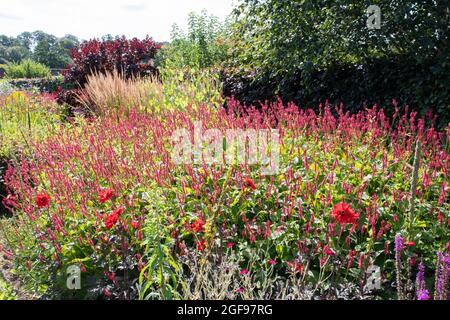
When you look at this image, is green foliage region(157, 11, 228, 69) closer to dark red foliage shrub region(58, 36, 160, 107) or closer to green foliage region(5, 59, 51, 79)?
dark red foliage shrub region(58, 36, 160, 107)

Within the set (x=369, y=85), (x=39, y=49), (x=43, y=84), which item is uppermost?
(x=39, y=49)

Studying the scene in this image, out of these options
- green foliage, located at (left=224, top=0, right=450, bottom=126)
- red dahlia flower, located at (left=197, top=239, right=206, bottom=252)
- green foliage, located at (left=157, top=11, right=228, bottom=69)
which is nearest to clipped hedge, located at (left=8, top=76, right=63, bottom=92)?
green foliage, located at (left=157, top=11, right=228, bottom=69)

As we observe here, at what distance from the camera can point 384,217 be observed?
10.5 feet

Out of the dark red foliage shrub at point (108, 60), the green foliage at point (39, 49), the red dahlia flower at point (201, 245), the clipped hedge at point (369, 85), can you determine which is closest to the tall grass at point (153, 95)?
the clipped hedge at point (369, 85)

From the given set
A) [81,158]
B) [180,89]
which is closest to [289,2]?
[180,89]

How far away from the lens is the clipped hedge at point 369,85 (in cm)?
564

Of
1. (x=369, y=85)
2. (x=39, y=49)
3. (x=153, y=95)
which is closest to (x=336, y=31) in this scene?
(x=369, y=85)

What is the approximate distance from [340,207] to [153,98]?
536cm

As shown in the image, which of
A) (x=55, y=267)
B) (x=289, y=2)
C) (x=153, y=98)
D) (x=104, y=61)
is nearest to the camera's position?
(x=55, y=267)

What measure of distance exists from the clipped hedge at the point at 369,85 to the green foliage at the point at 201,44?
2544mm

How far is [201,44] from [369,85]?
5.19 metres

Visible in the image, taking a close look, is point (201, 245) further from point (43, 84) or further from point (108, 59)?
point (43, 84)

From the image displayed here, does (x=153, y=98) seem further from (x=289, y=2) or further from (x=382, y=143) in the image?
(x=382, y=143)

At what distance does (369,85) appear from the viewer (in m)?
6.25
